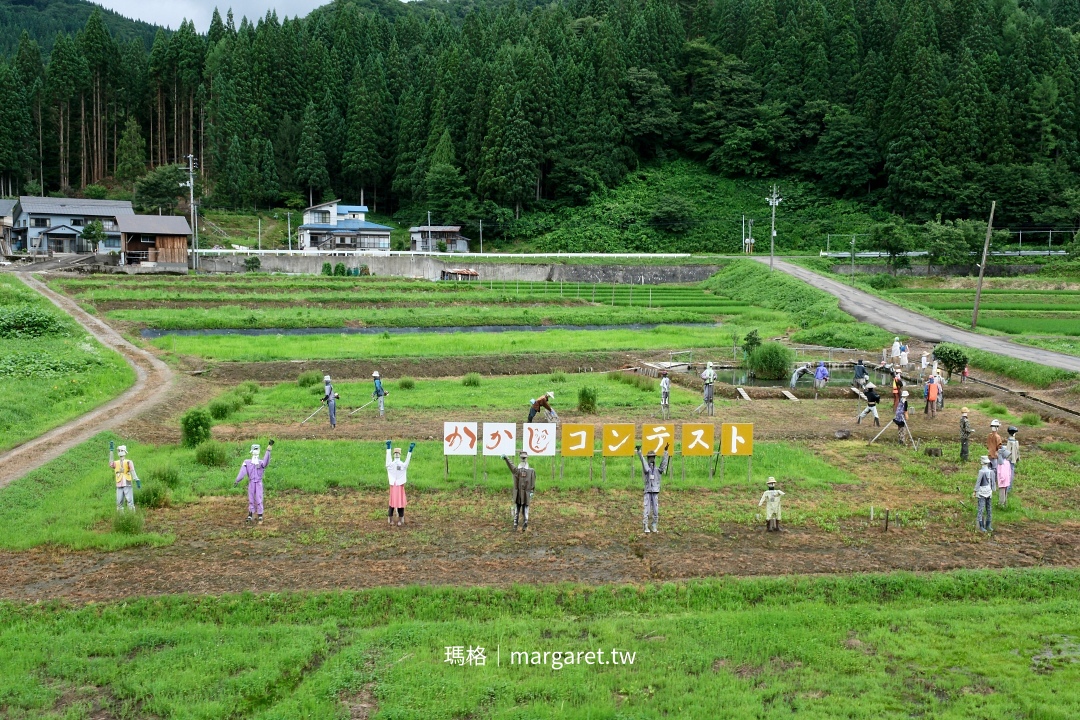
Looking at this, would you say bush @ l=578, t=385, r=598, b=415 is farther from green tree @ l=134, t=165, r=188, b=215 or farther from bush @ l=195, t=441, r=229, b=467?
green tree @ l=134, t=165, r=188, b=215

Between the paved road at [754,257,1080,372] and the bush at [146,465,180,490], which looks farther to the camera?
the paved road at [754,257,1080,372]

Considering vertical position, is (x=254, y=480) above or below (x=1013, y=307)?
below

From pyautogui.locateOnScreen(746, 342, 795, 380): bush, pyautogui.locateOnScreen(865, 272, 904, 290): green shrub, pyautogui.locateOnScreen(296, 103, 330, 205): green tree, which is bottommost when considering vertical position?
pyautogui.locateOnScreen(746, 342, 795, 380): bush

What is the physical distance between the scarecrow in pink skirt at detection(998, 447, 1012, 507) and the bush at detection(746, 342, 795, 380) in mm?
17058

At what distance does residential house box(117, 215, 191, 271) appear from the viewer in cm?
7400

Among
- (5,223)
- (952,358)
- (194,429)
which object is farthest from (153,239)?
(952,358)

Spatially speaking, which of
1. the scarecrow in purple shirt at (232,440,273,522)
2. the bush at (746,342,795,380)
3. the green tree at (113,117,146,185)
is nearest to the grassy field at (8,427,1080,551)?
the scarecrow in purple shirt at (232,440,273,522)

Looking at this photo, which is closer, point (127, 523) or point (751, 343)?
point (127, 523)

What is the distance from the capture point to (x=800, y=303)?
54906 millimetres

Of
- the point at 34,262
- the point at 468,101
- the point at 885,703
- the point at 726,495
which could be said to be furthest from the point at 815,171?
the point at 885,703

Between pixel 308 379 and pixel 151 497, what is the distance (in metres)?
14.6

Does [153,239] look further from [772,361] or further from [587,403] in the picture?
[587,403]

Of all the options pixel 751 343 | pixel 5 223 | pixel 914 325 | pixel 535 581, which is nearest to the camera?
pixel 535 581

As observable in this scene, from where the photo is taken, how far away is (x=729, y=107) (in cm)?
10644
